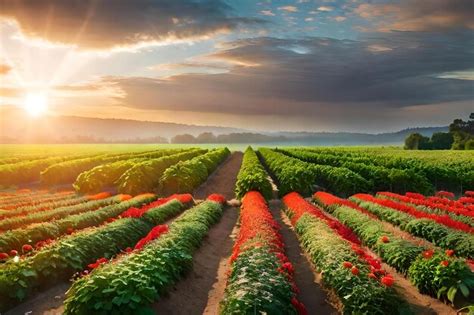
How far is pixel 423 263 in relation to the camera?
1338 cm

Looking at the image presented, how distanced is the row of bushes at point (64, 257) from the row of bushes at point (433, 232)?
12712 mm

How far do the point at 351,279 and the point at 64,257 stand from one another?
954 centimetres

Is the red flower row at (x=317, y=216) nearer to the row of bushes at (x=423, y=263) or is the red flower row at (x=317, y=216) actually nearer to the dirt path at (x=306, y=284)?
the row of bushes at (x=423, y=263)

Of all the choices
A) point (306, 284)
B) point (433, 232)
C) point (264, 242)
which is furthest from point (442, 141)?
point (264, 242)

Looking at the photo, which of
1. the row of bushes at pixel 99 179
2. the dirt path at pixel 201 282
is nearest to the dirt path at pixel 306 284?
the dirt path at pixel 201 282

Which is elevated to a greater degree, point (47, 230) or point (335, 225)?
point (335, 225)

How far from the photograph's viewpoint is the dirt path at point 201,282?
12359 mm

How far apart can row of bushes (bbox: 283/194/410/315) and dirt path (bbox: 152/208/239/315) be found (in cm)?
359

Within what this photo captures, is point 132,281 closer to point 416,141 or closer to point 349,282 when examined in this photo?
point 349,282

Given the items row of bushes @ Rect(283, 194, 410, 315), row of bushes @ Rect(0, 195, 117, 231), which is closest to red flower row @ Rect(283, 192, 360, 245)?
row of bushes @ Rect(283, 194, 410, 315)

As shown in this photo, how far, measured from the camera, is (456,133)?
126812 millimetres

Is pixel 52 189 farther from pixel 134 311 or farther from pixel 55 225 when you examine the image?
pixel 134 311

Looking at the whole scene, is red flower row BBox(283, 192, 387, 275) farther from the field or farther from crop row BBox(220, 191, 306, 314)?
crop row BBox(220, 191, 306, 314)

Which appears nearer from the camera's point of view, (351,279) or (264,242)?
(351,279)
